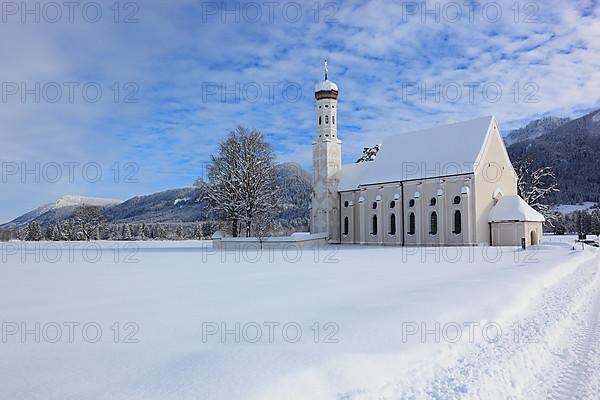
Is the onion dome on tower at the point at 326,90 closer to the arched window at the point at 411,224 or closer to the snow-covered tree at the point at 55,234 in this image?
the arched window at the point at 411,224

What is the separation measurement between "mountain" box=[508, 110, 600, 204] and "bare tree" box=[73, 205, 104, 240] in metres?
96.6

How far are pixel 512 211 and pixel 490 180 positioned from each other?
11.8 ft

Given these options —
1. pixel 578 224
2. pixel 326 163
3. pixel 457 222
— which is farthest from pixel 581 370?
pixel 578 224

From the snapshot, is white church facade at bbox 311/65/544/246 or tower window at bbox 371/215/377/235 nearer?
white church facade at bbox 311/65/544/246

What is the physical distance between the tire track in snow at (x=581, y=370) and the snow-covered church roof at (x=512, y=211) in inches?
1152

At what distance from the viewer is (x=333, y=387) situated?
526 centimetres

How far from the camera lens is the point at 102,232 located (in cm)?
7344

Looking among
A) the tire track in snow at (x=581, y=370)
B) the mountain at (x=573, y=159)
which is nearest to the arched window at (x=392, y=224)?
the tire track in snow at (x=581, y=370)

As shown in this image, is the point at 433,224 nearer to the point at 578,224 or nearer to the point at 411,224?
the point at 411,224

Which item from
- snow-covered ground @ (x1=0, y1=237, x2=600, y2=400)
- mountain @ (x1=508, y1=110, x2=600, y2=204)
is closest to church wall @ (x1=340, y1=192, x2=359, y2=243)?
snow-covered ground @ (x1=0, y1=237, x2=600, y2=400)

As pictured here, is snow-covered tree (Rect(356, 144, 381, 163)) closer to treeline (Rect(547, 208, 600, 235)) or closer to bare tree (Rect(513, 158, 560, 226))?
bare tree (Rect(513, 158, 560, 226))

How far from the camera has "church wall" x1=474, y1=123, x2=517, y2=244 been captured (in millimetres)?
37781

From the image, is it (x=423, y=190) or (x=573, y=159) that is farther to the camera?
(x=573, y=159)

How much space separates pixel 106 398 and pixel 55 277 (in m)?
14.2
